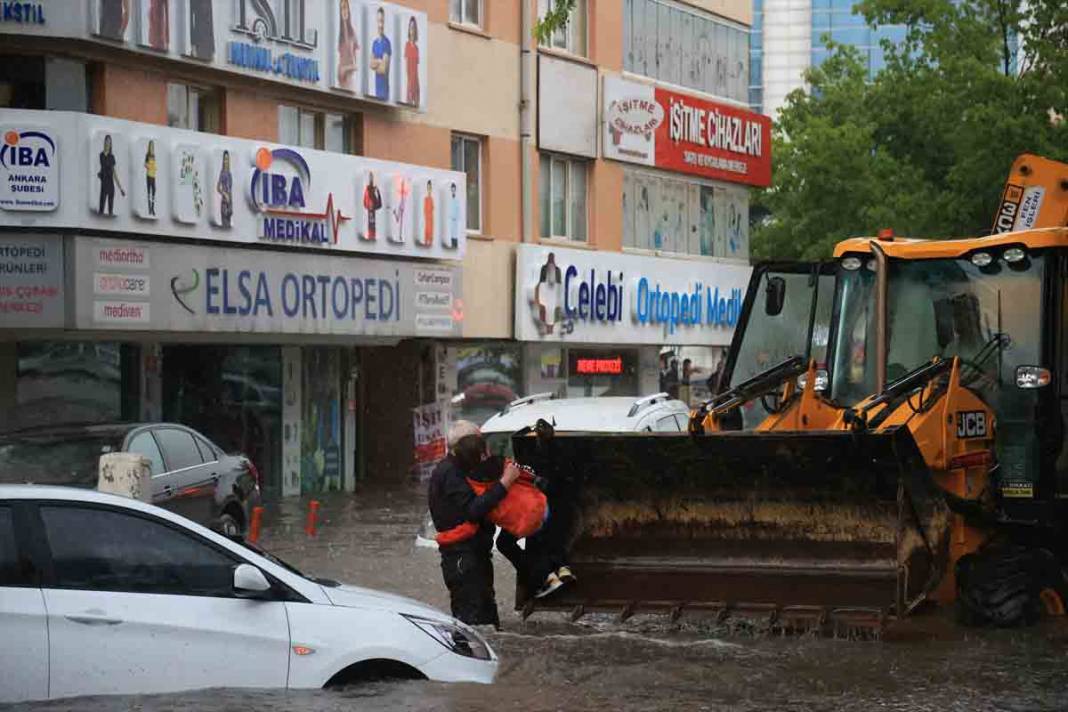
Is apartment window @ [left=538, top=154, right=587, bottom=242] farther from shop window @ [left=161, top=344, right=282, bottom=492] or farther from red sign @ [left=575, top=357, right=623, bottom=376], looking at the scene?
shop window @ [left=161, top=344, right=282, bottom=492]

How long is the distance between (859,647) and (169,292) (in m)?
14.7

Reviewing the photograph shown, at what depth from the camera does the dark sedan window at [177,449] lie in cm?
1891

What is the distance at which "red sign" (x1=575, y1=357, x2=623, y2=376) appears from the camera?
3744 centimetres

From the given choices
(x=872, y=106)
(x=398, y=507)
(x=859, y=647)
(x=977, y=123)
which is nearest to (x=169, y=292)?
(x=398, y=507)

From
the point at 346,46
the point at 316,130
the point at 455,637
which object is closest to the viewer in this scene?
the point at 455,637

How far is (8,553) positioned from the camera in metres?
8.32

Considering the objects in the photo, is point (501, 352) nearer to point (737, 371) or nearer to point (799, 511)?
point (737, 371)

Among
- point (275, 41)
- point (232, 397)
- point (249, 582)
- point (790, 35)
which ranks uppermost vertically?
point (790, 35)

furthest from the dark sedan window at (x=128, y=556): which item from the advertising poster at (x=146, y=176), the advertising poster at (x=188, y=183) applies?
the advertising poster at (x=188, y=183)

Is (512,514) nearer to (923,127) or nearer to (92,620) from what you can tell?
(92,620)

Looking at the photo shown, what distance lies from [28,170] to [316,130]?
6.69 meters

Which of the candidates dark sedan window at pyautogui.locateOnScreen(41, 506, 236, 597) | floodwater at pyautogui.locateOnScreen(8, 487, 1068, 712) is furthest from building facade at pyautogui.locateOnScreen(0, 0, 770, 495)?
dark sedan window at pyautogui.locateOnScreen(41, 506, 236, 597)

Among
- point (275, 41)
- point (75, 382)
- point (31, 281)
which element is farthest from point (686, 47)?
point (31, 281)

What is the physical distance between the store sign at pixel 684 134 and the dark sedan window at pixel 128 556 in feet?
92.2
